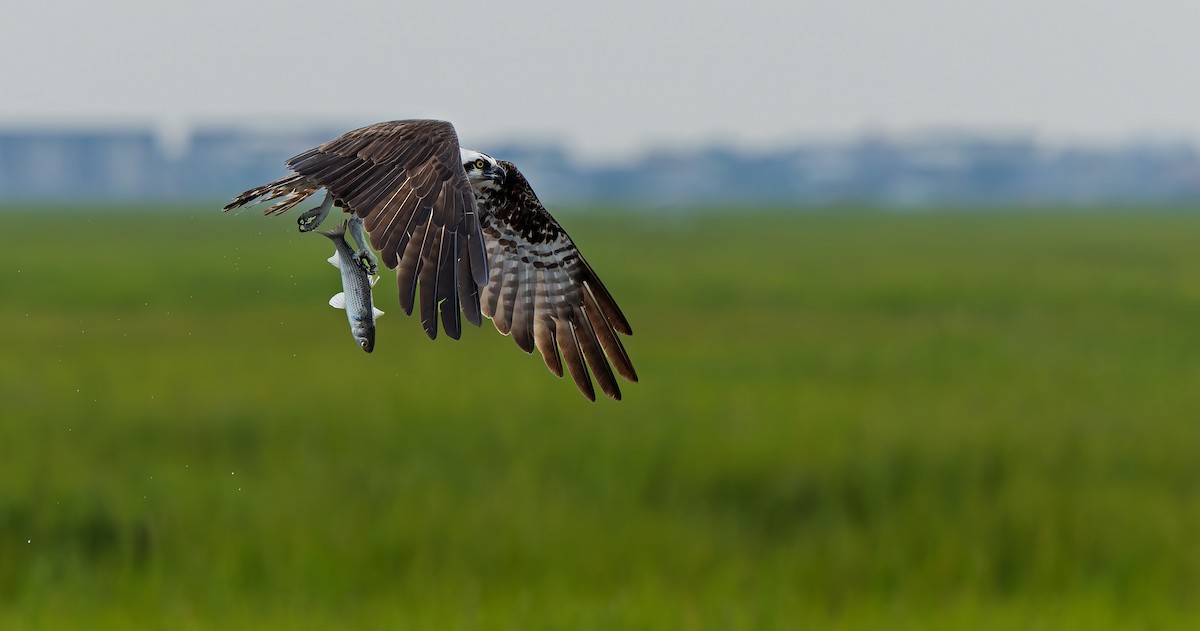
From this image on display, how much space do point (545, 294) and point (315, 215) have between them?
43.8 inches

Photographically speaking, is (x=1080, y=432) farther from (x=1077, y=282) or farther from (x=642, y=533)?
(x=1077, y=282)

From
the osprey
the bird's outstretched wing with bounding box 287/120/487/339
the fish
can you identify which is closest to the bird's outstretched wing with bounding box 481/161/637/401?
the osprey

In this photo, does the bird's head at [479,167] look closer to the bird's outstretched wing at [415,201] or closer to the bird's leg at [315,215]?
the bird's outstretched wing at [415,201]

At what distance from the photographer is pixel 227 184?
365cm

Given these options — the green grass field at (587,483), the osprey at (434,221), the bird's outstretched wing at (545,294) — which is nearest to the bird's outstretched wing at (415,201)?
the osprey at (434,221)

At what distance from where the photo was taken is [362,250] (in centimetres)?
246

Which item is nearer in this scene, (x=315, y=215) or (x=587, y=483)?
(x=315, y=215)

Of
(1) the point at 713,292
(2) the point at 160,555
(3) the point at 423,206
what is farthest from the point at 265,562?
(1) the point at 713,292

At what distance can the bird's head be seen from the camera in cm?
287

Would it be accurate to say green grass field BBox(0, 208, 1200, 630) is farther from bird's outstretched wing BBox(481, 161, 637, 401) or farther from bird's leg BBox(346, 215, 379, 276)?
bird's outstretched wing BBox(481, 161, 637, 401)

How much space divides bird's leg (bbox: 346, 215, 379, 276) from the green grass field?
0.26 feet

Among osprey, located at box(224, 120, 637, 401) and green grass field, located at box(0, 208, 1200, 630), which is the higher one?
osprey, located at box(224, 120, 637, 401)

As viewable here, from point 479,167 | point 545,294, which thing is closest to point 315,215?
point 479,167

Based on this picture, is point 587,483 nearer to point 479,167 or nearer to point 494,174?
point 494,174
